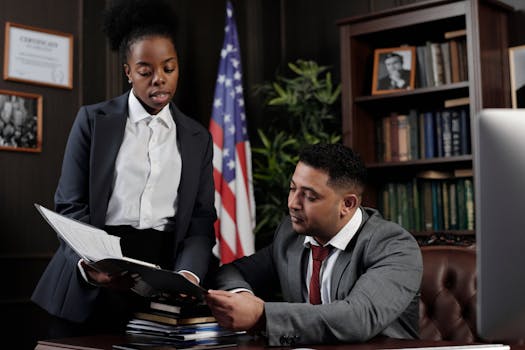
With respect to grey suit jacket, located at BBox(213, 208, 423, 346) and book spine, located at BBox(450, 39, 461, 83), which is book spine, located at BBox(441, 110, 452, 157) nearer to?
book spine, located at BBox(450, 39, 461, 83)

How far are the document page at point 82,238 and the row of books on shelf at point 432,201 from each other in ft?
7.59

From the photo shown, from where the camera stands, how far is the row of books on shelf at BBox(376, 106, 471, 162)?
3.72m

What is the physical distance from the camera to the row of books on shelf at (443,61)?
3705 millimetres

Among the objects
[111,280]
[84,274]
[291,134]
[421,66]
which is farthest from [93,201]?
[291,134]

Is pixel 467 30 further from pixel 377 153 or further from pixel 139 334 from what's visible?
pixel 139 334

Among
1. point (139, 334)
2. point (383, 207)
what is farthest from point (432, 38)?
point (139, 334)

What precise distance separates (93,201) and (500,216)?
1.44m

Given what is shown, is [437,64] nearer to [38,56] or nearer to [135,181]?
[38,56]

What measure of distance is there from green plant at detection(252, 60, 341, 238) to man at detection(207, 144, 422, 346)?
1.89m

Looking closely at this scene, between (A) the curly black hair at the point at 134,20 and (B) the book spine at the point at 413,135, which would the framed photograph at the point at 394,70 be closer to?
(B) the book spine at the point at 413,135

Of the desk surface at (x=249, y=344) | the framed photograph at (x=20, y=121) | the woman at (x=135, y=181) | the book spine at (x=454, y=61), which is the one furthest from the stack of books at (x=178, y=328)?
the book spine at (x=454, y=61)

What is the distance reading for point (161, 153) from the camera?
7.43ft

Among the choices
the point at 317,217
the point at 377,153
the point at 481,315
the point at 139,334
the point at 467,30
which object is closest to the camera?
the point at 481,315

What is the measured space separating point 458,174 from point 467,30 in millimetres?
714
